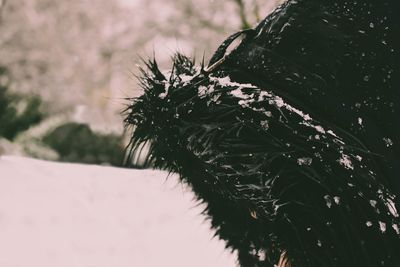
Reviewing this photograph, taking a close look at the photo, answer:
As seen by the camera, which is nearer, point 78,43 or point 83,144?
point 83,144

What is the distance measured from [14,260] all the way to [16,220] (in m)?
0.36

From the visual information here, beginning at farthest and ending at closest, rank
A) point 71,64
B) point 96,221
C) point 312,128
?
point 71,64
point 96,221
point 312,128

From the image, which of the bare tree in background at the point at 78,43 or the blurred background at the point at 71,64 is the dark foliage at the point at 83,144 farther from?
the bare tree in background at the point at 78,43

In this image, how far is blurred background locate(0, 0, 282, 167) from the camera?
3.41 meters

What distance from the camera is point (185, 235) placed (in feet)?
6.45

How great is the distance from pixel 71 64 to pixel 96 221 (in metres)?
1.96

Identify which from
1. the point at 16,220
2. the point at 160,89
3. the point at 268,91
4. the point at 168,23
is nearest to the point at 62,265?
the point at 16,220

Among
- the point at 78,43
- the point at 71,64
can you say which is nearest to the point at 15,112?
the point at 71,64

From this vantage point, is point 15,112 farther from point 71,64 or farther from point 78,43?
point 78,43

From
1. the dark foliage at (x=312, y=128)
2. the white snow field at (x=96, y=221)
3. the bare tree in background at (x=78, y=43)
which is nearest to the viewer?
the dark foliage at (x=312, y=128)

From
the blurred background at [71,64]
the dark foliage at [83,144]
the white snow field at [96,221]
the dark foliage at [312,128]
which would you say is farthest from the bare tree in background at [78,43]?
the dark foliage at [312,128]

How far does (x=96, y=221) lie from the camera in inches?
79.1

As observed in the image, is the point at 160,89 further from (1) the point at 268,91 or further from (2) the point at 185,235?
(2) the point at 185,235

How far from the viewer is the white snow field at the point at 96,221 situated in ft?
5.37
